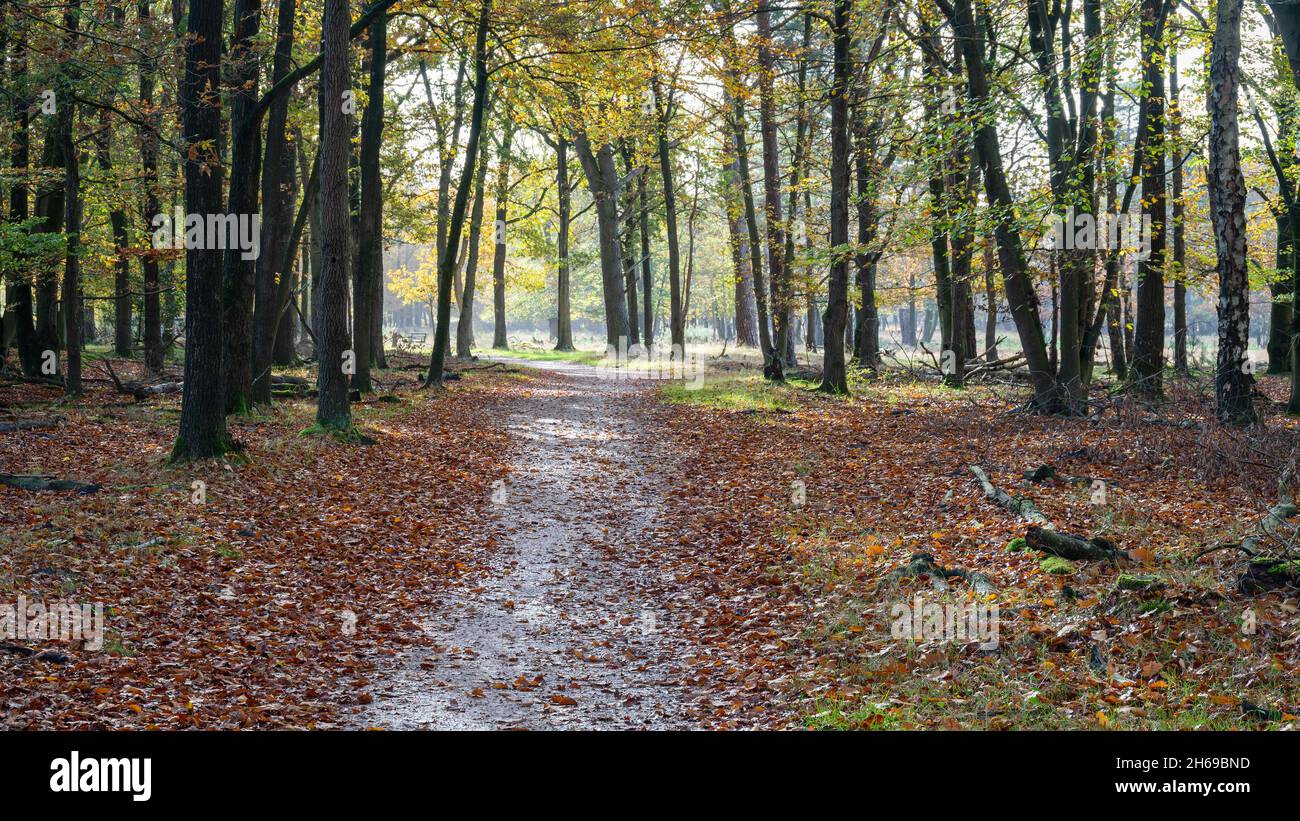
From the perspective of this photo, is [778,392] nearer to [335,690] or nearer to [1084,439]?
[1084,439]

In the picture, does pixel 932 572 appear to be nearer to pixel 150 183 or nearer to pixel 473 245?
pixel 150 183

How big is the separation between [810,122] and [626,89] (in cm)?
684

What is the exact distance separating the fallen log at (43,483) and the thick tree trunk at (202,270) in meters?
1.36

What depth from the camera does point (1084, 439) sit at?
477 inches

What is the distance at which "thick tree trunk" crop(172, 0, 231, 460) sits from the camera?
1092 centimetres

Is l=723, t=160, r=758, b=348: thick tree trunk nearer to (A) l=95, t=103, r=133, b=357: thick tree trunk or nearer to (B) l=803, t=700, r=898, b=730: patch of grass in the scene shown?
(A) l=95, t=103, r=133, b=357: thick tree trunk

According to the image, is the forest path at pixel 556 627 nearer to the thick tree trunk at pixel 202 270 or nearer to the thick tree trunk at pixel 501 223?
the thick tree trunk at pixel 202 270

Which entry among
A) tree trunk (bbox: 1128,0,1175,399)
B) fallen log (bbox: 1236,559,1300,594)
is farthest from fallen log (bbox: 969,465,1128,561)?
tree trunk (bbox: 1128,0,1175,399)

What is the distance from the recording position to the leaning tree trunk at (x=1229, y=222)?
10.8m

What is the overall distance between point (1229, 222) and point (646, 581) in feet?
28.7

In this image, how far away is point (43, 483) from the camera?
32.0 ft

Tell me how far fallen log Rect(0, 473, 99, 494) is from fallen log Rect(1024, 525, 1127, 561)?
9.72m

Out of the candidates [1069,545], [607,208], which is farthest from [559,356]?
[1069,545]
